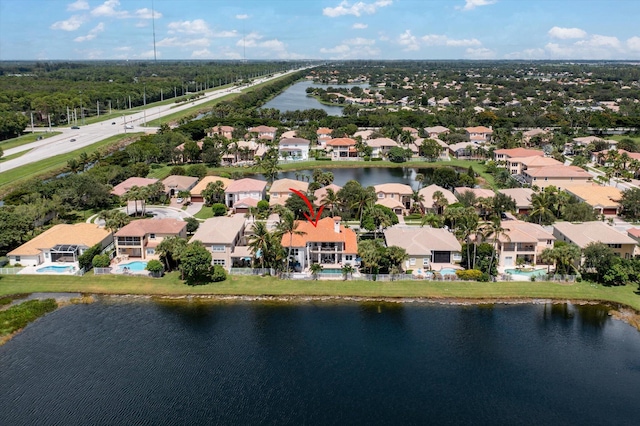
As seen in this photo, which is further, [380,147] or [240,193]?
[380,147]

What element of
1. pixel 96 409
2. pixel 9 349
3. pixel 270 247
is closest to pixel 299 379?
pixel 96 409

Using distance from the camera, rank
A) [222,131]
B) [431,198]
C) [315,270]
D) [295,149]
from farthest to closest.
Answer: [222,131] < [295,149] < [431,198] < [315,270]

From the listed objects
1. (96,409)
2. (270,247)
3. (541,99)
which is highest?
(541,99)

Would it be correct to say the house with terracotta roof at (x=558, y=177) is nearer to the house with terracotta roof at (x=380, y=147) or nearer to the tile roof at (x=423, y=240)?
the house with terracotta roof at (x=380, y=147)

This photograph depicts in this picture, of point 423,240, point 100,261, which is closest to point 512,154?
point 423,240

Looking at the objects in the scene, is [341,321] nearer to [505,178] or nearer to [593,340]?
[593,340]

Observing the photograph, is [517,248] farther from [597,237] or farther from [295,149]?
[295,149]

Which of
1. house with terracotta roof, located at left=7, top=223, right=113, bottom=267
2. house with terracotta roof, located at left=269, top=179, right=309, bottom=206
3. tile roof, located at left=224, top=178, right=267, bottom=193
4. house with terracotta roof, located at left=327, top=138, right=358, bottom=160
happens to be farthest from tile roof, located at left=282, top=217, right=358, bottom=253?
house with terracotta roof, located at left=327, top=138, right=358, bottom=160
